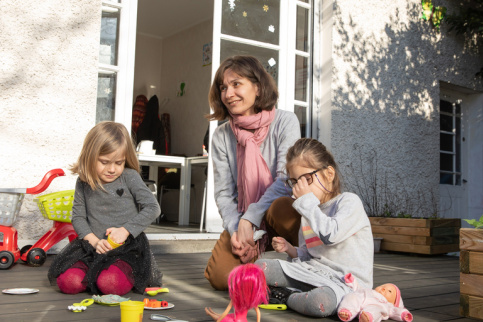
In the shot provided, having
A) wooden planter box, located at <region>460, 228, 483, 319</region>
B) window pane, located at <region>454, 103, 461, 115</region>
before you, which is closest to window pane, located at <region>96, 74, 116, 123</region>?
wooden planter box, located at <region>460, 228, 483, 319</region>

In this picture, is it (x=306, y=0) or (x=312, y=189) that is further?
(x=306, y=0)

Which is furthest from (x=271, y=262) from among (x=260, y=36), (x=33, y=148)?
(x=260, y=36)

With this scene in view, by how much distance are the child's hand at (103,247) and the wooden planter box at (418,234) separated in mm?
3087

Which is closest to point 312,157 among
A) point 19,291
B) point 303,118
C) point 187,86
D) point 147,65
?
point 19,291

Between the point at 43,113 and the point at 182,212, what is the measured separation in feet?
8.85

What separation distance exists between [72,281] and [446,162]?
18.6 feet

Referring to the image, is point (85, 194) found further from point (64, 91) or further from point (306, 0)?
point (306, 0)

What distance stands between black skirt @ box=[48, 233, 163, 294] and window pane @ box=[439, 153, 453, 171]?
204 inches

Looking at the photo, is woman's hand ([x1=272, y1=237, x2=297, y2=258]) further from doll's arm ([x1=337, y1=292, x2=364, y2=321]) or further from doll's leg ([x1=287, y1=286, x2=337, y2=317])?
doll's arm ([x1=337, y1=292, x2=364, y2=321])

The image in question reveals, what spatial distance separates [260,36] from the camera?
4.81 metres

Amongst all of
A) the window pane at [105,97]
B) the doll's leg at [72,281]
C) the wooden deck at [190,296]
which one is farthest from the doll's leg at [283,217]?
the window pane at [105,97]

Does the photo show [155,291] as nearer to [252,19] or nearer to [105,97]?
[105,97]

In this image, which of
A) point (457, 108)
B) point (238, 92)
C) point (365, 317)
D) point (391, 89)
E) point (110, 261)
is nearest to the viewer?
point (365, 317)

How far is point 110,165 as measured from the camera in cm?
234
